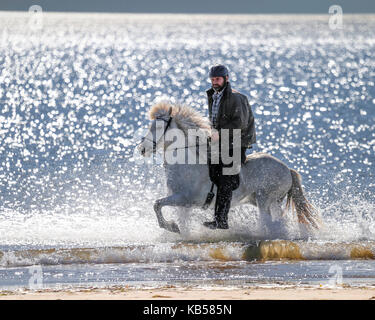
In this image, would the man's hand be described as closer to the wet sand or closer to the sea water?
the sea water

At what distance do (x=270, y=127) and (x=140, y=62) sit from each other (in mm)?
38377

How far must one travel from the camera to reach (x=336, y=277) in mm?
9234

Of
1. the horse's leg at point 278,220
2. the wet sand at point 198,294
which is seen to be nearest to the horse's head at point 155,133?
the horse's leg at point 278,220

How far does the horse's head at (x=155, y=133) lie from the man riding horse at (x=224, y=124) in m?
0.64

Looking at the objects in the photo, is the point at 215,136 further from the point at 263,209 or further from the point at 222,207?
the point at 263,209

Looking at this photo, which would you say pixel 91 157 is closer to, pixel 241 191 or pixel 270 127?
pixel 270 127

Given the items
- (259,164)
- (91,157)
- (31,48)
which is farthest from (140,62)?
(259,164)

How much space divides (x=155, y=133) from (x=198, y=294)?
3.48 metres

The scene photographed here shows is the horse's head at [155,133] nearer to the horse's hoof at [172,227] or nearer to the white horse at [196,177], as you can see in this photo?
the white horse at [196,177]

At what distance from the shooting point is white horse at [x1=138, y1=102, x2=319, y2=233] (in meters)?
11.1

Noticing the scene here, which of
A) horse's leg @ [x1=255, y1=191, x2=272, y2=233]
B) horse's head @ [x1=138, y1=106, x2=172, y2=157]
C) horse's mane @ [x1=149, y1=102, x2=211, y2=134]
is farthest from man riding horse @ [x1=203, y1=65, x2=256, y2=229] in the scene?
horse's head @ [x1=138, y1=106, x2=172, y2=157]

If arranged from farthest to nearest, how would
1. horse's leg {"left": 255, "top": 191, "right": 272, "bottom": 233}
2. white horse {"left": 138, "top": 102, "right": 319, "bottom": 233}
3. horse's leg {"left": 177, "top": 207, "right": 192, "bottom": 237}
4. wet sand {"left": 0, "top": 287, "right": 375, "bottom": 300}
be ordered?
horse's leg {"left": 255, "top": 191, "right": 272, "bottom": 233}, horse's leg {"left": 177, "top": 207, "right": 192, "bottom": 237}, white horse {"left": 138, "top": 102, "right": 319, "bottom": 233}, wet sand {"left": 0, "top": 287, "right": 375, "bottom": 300}

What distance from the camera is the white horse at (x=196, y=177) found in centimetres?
1106

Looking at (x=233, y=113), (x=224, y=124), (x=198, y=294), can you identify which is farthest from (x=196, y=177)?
(x=198, y=294)
